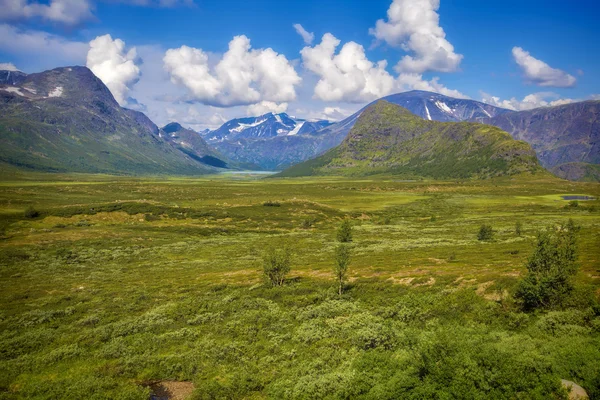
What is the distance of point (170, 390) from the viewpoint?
85.0ft

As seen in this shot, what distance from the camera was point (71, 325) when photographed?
37812mm

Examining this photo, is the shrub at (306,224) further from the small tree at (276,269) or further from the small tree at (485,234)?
the small tree at (276,269)

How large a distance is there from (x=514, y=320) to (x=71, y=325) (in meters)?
43.2

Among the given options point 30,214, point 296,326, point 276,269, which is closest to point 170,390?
point 296,326

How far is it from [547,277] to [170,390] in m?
31.7

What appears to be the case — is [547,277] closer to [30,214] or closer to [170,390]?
[170,390]

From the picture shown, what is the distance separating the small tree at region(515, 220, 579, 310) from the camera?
96.4 ft

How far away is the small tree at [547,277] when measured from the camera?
29.4m

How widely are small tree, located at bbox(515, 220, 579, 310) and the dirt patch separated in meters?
29.0

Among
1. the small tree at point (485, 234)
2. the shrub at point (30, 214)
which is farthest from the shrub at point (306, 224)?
the shrub at point (30, 214)

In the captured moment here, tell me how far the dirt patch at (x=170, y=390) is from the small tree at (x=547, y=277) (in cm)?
2904

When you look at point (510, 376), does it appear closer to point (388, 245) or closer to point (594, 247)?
point (594, 247)

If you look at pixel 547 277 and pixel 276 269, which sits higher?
pixel 547 277

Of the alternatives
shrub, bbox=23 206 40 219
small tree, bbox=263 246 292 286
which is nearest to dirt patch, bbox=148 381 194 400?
small tree, bbox=263 246 292 286
